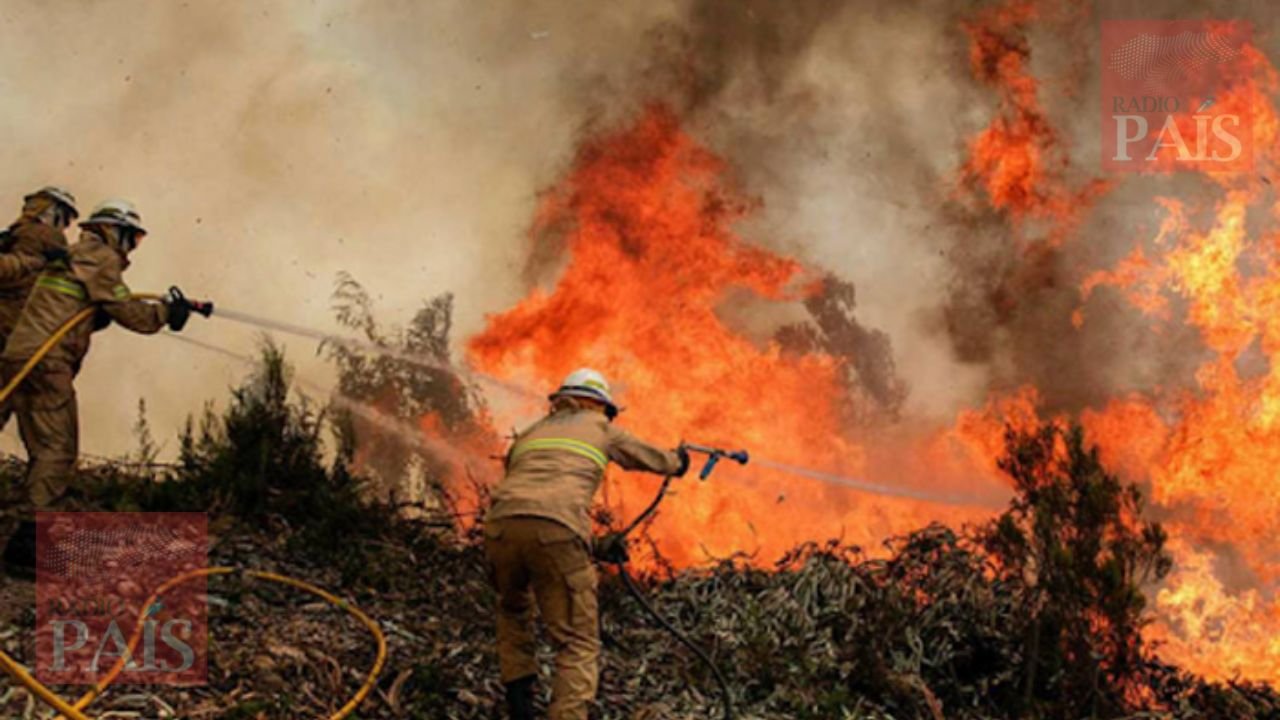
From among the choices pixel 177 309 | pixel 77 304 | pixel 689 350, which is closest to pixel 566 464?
pixel 177 309

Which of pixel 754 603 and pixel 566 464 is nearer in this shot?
pixel 566 464

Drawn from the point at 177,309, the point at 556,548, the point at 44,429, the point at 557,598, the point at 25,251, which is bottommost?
the point at 557,598

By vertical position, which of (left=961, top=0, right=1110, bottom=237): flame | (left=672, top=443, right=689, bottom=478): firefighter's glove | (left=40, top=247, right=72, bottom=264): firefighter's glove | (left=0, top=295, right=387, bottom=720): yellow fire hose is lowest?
(left=0, top=295, right=387, bottom=720): yellow fire hose

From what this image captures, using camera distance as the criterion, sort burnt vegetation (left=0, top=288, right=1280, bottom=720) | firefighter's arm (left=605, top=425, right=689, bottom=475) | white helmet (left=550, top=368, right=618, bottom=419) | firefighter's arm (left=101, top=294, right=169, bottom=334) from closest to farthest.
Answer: firefighter's arm (left=605, top=425, right=689, bottom=475) → white helmet (left=550, top=368, right=618, bottom=419) → burnt vegetation (left=0, top=288, right=1280, bottom=720) → firefighter's arm (left=101, top=294, right=169, bottom=334)

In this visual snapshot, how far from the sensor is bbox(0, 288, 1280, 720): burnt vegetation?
7238 millimetres

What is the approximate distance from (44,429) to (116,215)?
1.61 meters

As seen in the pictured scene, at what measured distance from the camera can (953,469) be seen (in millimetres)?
15398

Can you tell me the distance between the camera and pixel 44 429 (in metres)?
7.58

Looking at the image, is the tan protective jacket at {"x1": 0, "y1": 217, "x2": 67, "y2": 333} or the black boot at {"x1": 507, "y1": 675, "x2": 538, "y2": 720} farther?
the tan protective jacket at {"x1": 0, "y1": 217, "x2": 67, "y2": 333}

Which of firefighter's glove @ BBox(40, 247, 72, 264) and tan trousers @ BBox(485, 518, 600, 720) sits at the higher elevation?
firefighter's glove @ BBox(40, 247, 72, 264)

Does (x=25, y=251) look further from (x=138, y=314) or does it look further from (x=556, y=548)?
(x=556, y=548)

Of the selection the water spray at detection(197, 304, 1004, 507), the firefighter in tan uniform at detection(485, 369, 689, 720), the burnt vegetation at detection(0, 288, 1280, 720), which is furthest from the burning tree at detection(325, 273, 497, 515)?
the firefighter in tan uniform at detection(485, 369, 689, 720)

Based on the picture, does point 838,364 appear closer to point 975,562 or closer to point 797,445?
point 797,445
